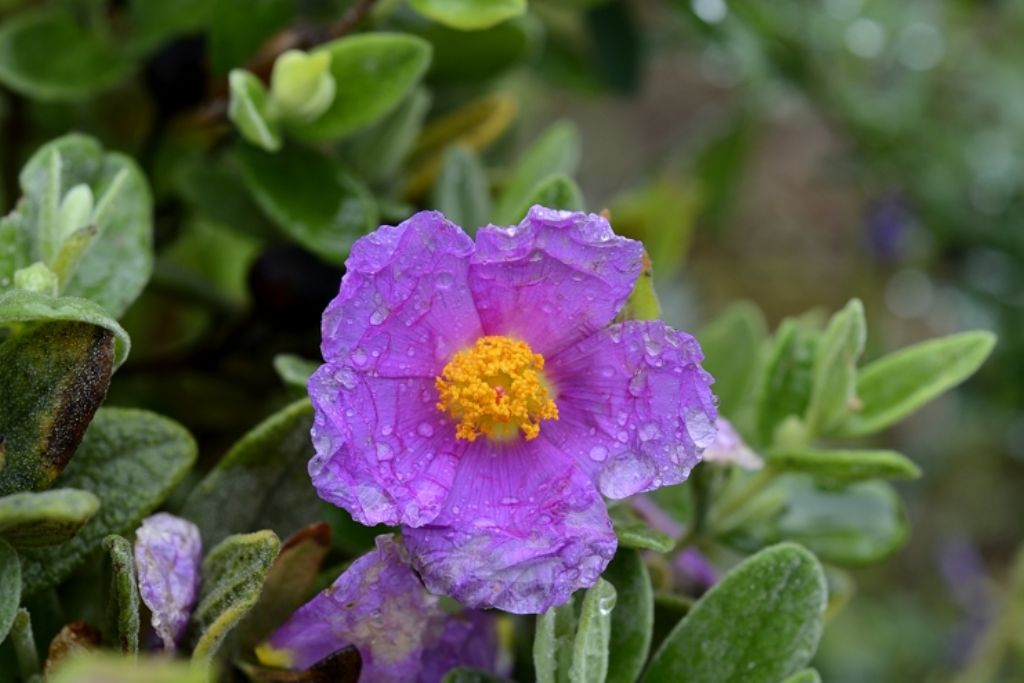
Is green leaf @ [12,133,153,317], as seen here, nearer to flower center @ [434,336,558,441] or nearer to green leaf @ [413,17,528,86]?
flower center @ [434,336,558,441]

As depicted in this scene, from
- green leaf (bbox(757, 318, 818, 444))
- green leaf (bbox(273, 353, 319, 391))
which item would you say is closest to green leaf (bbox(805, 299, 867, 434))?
green leaf (bbox(757, 318, 818, 444))

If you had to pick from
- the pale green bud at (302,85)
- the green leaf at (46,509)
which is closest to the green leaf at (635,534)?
the green leaf at (46,509)

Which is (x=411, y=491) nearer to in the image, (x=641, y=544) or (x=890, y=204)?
(x=641, y=544)

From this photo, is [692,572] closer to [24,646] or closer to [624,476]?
[624,476]

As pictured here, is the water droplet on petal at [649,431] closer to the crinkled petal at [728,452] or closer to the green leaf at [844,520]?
the crinkled petal at [728,452]

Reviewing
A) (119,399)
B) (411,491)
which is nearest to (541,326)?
(411,491)

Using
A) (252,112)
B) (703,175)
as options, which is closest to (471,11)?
(252,112)
